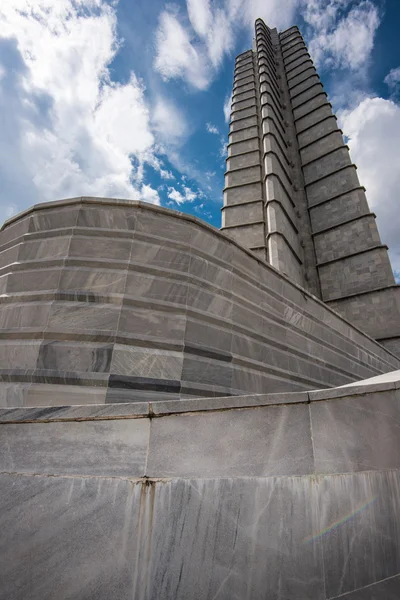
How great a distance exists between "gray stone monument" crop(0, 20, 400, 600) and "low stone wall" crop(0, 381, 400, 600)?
0.04ft

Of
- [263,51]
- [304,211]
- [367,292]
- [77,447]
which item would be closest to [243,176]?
[304,211]

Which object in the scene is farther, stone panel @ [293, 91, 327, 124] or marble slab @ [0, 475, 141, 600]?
stone panel @ [293, 91, 327, 124]

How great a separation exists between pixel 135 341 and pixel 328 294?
1812 cm

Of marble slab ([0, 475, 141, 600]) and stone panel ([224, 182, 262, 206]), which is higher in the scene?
stone panel ([224, 182, 262, 206])

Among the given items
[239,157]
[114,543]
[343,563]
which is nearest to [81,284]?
[114,543]

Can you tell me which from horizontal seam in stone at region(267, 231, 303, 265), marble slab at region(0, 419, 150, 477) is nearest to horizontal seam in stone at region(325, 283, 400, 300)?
horizontal seam in stone at region(267, 231, 303, 265)

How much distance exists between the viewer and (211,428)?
271 centimetres

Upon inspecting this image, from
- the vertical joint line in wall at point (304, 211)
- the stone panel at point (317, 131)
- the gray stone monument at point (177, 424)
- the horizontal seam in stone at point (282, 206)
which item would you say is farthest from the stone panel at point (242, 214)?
the gray stone monument at point (177, 424)

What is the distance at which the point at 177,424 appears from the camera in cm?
272

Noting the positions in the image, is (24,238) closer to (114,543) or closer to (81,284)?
(81,284)

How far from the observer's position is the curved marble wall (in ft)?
15.7

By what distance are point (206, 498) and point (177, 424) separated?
24.2 inches

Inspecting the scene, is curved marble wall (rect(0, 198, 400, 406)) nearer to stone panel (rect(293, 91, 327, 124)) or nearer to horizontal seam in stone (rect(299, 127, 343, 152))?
horizontal seam in stone (rect(299, 127, 343, 152))

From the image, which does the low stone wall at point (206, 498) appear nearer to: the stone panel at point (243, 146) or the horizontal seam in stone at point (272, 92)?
the stone panel at point (243, 146)
